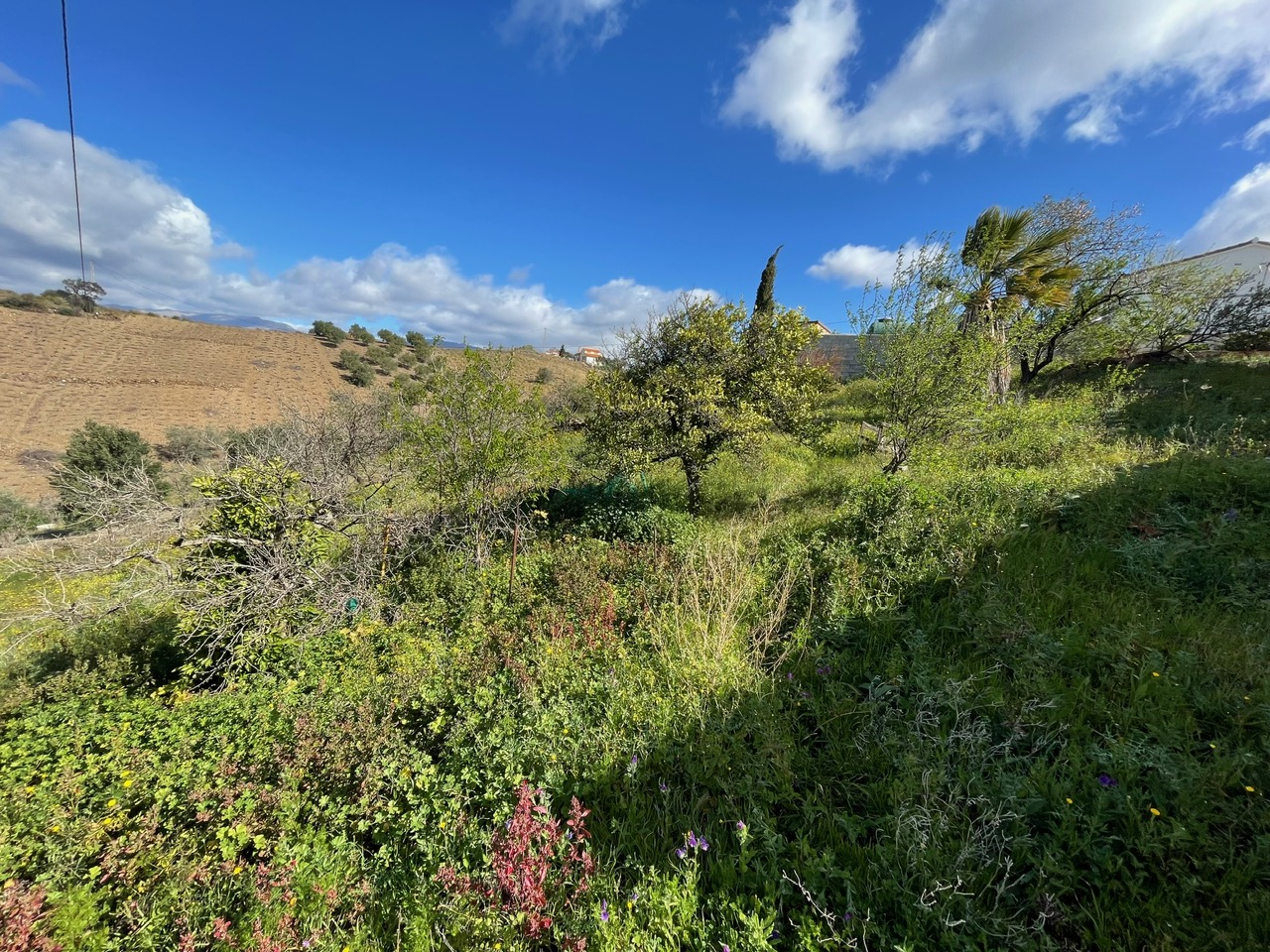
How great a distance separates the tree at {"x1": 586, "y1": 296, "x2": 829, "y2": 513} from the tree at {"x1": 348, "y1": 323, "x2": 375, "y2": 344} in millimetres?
42009

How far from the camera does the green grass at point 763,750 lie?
1.89 m

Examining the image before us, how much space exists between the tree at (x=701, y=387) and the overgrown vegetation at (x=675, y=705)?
0.09 m

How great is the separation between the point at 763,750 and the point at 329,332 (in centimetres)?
4805

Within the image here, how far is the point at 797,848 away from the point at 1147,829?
58.5 inches

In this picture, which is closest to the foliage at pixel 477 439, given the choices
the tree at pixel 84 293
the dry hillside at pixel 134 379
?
the dry hillside at pixel 134 379

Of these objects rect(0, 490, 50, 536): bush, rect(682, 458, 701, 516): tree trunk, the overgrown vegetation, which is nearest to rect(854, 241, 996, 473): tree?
the overgrown vegetation

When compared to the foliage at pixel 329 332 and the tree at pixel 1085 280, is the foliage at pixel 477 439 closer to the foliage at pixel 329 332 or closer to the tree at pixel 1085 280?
the tree at pixel 1085 280

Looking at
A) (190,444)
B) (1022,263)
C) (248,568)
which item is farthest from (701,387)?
(190,444)

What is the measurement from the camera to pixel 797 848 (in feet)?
7.07

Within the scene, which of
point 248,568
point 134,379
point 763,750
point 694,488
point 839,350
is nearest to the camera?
point 763,750

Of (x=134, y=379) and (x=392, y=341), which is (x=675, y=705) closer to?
(x=134, y=379)

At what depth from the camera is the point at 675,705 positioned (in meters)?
3.07

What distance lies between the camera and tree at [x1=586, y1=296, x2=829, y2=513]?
6.05 meters

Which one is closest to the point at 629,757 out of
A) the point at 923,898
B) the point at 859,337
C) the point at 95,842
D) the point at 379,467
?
the point at 923,898
